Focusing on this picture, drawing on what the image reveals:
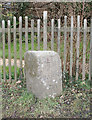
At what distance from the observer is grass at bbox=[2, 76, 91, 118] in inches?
110

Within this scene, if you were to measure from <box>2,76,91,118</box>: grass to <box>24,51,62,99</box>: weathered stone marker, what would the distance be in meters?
0.15

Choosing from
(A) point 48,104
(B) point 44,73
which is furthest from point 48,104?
(B) point 44,73

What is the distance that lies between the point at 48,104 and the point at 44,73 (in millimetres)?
553

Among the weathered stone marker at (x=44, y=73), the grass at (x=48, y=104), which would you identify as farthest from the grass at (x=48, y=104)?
the weathered stone marker at (x=44, y=73)

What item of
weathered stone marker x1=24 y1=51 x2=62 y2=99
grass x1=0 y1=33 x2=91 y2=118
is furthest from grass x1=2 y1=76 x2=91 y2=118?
weathered stone marker x1=24 y1=51 x2=62 y2=99

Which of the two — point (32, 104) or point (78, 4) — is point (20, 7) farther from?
point (32, 104)

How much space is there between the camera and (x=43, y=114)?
2.79 m

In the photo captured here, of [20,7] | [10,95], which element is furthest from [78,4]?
[20,7]

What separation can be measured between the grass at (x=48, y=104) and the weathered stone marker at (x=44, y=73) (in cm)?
15

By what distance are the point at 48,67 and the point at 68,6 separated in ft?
6.54

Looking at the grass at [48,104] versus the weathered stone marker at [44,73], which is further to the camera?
the weathered stone marker at [44,73]

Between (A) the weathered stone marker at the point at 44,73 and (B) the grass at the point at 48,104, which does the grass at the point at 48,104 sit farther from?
(A) the weathered stone marker at the point at 44,73

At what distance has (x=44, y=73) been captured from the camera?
3.11 meters

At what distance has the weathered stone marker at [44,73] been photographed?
3088 millimetres
